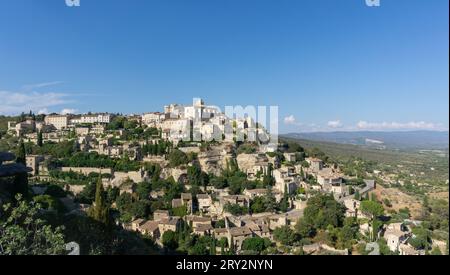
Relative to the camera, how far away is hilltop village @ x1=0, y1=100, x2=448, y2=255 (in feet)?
50.2

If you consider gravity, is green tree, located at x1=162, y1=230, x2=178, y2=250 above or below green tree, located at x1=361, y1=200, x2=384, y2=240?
below

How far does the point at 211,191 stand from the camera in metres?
21.7

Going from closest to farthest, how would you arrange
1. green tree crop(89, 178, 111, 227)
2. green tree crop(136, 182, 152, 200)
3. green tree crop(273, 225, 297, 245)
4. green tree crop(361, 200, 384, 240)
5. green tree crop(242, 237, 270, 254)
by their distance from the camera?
1. green tree crop(89, 178, 111, 227)
2. green tree crop(242, 237, 270, 254)
3. green tree crop(273, 225, 297, 245)
4. green tree crop(361, 200, 384, 240)
5. green tree crop(136, 182, 152, 200)

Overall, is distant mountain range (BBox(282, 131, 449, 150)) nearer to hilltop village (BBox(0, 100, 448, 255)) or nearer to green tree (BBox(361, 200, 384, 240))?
hilltop village (BBox(0, 100, 448, 255))

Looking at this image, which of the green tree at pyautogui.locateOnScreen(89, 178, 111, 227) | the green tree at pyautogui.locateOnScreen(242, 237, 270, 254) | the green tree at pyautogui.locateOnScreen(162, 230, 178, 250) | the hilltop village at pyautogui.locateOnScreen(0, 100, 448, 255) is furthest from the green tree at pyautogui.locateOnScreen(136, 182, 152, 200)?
the green tree at pyautogui.locateOnScreen(89, 178, 111, 227)

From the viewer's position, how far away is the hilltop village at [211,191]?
1529cm

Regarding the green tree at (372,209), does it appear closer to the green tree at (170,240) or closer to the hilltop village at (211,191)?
the hilltop village at (211,191)

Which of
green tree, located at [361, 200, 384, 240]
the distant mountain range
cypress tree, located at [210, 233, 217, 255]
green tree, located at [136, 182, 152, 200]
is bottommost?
cypress tree, located at [210, 233, 217, 255]

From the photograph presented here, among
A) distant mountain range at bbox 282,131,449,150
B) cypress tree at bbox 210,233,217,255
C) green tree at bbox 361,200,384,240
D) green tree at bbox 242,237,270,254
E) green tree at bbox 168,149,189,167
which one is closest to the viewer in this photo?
cypress tree at bbox 210,233,217,255

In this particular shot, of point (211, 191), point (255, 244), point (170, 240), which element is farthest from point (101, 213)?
point (211, 191)

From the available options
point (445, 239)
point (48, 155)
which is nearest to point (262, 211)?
point (445, 239)

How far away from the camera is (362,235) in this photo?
1644 cm

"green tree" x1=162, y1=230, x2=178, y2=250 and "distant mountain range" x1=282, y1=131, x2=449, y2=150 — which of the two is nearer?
"green tree" x1=162, y1=230, x2=178, y2=250
